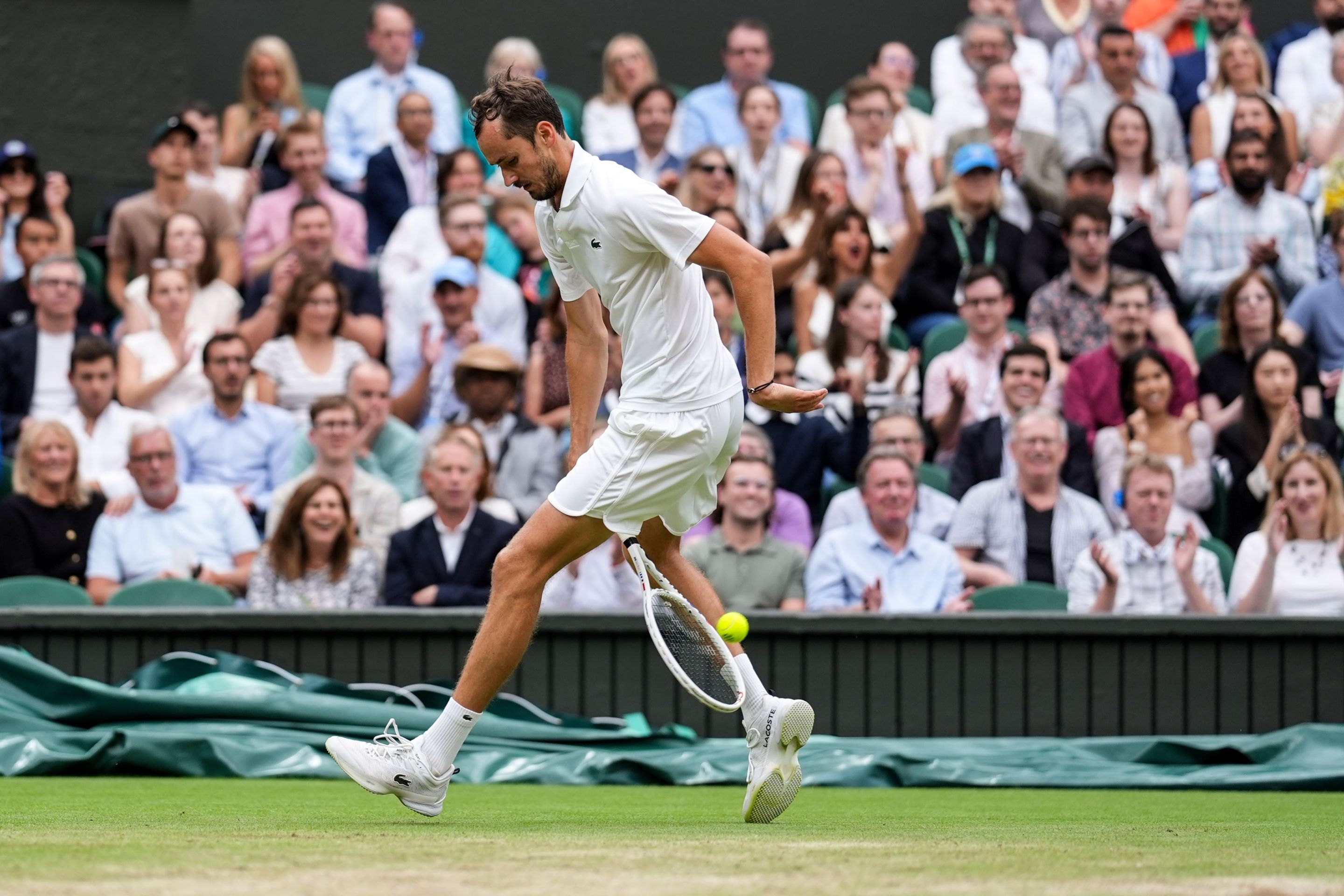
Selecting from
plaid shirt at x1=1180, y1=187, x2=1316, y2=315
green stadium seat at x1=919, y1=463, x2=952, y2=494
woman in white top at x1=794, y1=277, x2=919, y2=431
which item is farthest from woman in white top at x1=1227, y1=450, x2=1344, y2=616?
plaid shirt at x1=1180, y1=187, x2=1316, y2=315

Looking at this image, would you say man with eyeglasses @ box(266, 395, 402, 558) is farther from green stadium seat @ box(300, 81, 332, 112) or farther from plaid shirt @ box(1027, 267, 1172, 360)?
green stadium seat @ box(300, 81, 332, 112)

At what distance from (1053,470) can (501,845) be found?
5468mm

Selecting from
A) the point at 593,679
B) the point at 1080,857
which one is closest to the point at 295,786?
the point at 593,679

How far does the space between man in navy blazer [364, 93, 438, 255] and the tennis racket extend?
23.3 feet

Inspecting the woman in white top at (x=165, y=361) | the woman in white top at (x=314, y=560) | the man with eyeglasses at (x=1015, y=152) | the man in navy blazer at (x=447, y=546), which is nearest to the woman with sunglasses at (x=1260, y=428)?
the man with eyeglasses at (x=1015, y=152)

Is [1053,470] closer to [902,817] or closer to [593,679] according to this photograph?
[593,679]

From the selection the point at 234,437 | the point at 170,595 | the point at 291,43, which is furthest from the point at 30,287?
the point at 291,43

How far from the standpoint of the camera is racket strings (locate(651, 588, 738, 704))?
207 inches

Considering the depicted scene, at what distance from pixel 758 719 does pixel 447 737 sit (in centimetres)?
87

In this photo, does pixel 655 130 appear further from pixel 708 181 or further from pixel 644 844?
pixel 644 844

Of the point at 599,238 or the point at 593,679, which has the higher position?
the point at 599,238

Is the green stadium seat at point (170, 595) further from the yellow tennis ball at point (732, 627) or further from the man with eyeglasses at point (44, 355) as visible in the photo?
the yellow tennis ball at point (732, 627)

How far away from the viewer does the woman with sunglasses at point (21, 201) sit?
1148cm

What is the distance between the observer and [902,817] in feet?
18.1
